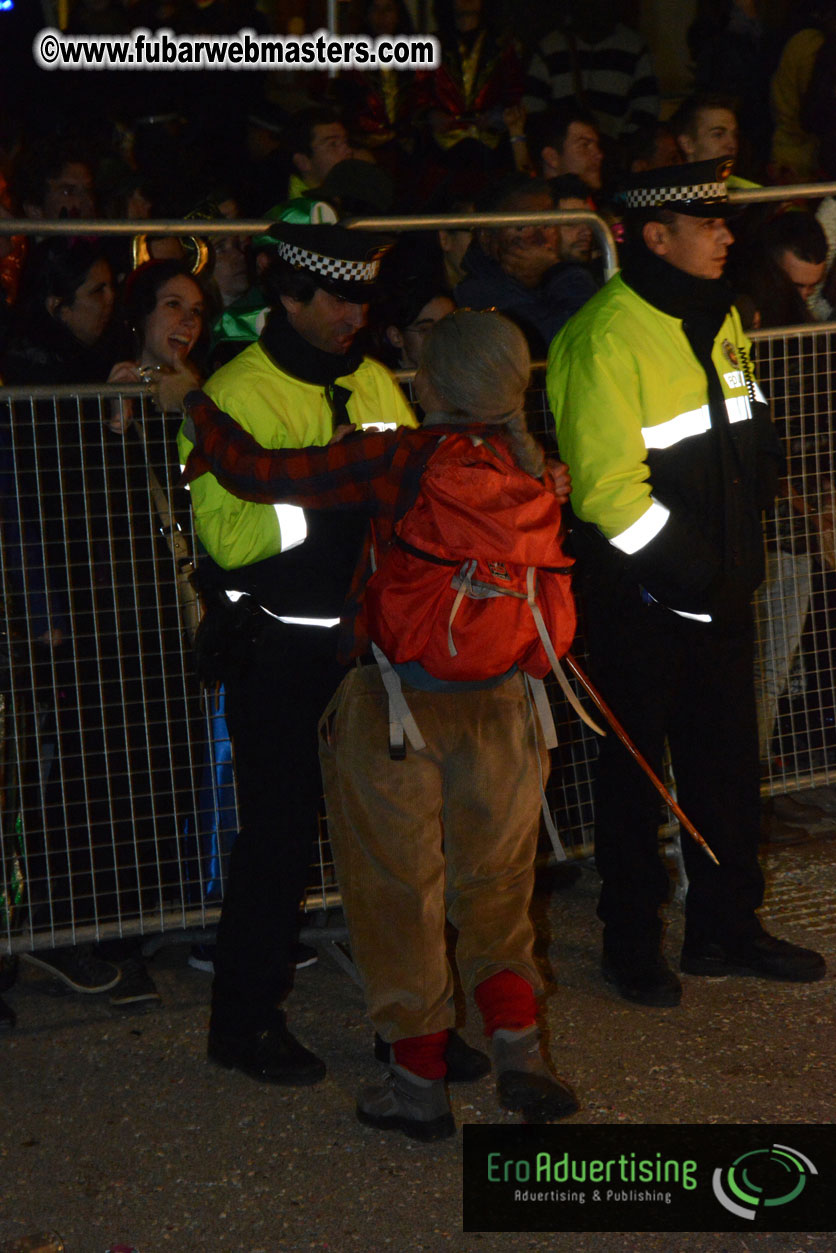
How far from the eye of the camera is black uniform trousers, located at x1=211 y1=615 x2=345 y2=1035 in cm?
375

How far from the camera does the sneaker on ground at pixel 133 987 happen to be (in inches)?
172

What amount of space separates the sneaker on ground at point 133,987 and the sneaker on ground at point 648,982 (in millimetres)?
1402

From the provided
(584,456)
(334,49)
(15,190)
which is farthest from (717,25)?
(584,456)

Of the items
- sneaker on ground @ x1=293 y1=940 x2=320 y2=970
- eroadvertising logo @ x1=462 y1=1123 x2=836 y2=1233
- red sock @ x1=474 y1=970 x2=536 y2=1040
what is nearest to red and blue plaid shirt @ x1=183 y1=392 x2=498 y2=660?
red sock @ x1=474 y1=970 x2=536 y2=1040

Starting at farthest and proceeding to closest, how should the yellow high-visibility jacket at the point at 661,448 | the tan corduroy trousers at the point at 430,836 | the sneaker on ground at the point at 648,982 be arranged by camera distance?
the sneaker on ground at the point at 648,982, the yellow high-visibility jacket at the point at 661,448, the tan corduroy trousers at the point at 430,836

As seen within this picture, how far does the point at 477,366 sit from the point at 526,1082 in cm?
169

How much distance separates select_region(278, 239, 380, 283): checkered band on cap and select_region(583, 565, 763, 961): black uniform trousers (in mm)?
1157

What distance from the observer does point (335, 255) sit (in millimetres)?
3645

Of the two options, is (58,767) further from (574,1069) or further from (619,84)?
(619,84)

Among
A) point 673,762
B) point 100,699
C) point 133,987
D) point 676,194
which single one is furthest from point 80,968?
point 676,194

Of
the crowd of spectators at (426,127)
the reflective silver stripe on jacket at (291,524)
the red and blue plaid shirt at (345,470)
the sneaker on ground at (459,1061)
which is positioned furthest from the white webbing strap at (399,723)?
the crowd of spectators at (426,127)

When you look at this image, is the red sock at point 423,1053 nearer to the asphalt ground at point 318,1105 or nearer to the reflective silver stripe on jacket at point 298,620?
the asphalt ground at point 318,1105

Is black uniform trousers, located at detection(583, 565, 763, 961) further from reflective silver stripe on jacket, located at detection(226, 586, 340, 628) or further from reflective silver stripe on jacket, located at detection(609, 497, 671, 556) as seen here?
reflective silver stripe on jacket, located at detection(226, 586, 340, 628)

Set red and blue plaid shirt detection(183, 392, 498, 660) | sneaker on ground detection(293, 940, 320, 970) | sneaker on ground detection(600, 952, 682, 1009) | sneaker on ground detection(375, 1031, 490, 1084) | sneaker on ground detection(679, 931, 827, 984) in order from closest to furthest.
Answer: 1. red and blue plaid shirt detection(183, 392, 498, 660)
2. sneaker on ground detection(375, 1031, 490, 1084)
3. sneaker on ground detection(600, 952, 682, 1009)
4. sneaker on ground detection(679, 931, 827, 984)
5. sneaker on ground detection(293, 940, 320, 970)
